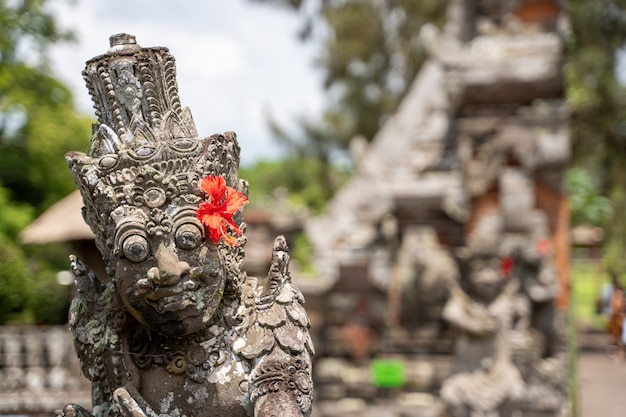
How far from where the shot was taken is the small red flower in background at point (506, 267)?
922 cm

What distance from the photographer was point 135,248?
2535 millimetres

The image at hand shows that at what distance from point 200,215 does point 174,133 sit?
40 centimetres

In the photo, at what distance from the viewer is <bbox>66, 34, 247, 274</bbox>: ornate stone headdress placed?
2629 mm

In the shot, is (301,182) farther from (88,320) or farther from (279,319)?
(279,319)

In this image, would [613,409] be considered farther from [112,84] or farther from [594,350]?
[112,84]

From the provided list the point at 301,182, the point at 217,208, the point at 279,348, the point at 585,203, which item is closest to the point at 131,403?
the point at 279,348

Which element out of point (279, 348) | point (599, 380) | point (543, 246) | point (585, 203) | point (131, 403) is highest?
point (279, 348)

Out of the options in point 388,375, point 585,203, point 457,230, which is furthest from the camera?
point 585,203

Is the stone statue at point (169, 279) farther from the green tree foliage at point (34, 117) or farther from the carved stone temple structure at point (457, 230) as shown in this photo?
the green tree foliage at point (34, 117)

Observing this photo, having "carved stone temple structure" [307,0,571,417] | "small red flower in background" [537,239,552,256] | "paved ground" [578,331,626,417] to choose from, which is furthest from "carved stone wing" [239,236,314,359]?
"paved ground" [578,331,626,417]

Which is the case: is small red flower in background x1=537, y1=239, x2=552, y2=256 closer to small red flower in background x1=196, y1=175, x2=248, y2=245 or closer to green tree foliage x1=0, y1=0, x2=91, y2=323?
green tree foliage x1=0, y1=0, x2=91, y2=323

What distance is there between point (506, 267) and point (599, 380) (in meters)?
3.60

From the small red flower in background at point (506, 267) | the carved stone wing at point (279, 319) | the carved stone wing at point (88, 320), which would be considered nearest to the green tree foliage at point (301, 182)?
the small red flower in background at point (506, 267)

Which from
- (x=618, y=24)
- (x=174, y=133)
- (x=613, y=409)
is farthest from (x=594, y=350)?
(x=174, y=133)
